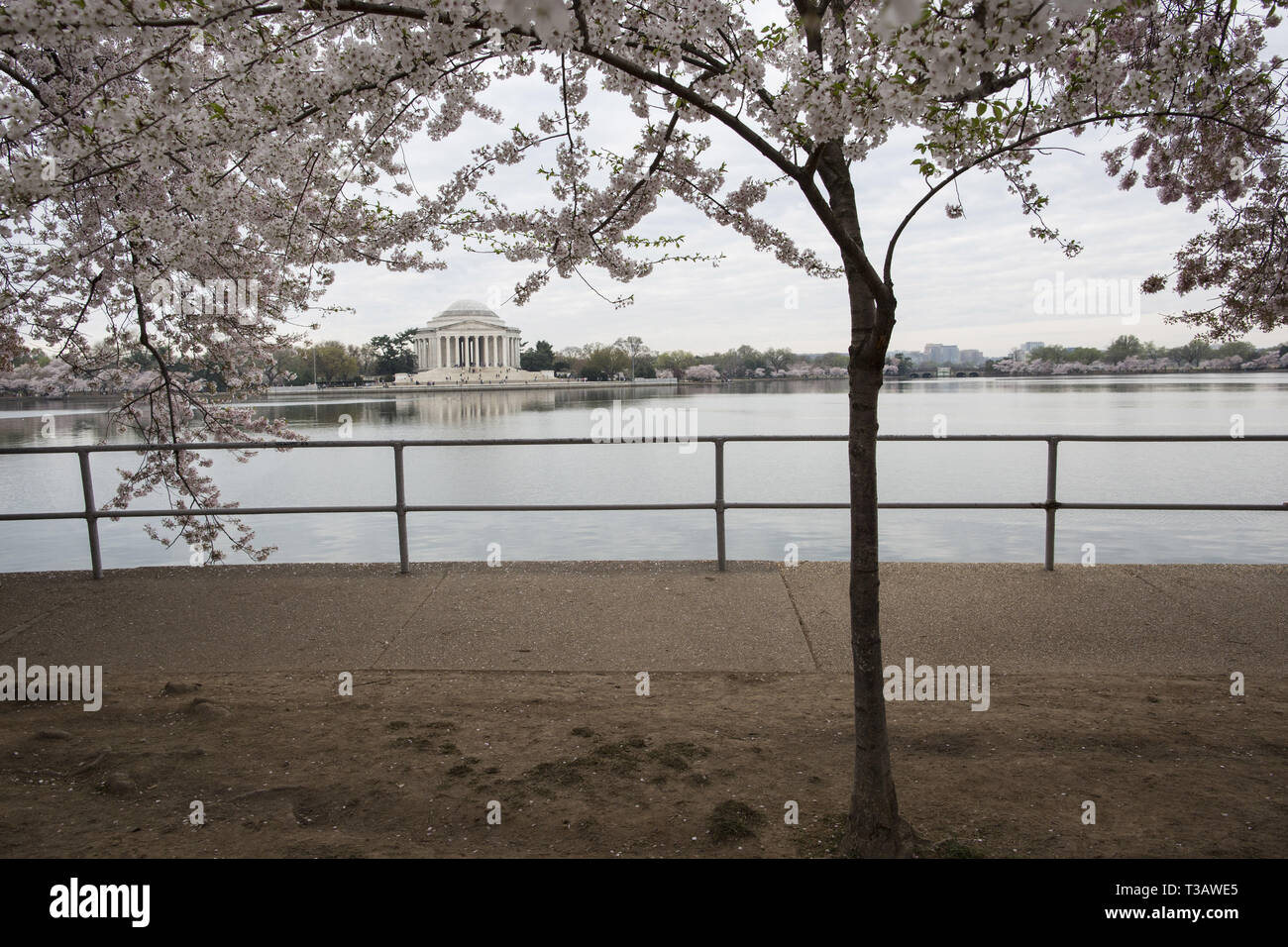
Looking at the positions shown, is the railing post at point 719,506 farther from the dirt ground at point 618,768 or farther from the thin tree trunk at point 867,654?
the thin tree trunk at point 867,654

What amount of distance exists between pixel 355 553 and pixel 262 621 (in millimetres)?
8634

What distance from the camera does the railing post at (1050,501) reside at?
6.08m

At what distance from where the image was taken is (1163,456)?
26672 millimetres

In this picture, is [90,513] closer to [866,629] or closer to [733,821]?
[733,821]

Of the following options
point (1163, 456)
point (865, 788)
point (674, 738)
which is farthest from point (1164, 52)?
point (1163, 456)

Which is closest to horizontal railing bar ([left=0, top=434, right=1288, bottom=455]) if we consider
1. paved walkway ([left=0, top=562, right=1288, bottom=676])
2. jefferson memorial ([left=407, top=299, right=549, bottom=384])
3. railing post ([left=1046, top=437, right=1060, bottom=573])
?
railing post ([left=1046, top=437, right=1060, bottom=573])

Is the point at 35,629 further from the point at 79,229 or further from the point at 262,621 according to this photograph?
the point at 79,229

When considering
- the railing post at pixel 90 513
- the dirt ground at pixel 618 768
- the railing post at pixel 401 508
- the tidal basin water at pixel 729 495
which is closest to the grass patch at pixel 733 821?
the dirt ground at pixel 618 768

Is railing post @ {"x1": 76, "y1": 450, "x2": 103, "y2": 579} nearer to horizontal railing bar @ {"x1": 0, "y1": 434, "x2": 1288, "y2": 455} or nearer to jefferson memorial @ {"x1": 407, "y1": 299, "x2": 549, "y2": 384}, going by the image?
horizontal railing bar @ {"x1": 0, "y1": 434, "x2": 1288, "y2": 455}

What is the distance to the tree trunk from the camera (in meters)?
2.80

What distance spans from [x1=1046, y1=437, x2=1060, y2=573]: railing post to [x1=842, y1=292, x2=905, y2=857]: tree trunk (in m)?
3.78

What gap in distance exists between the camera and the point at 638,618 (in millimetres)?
5535

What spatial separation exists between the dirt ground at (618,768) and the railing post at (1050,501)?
188 centimetres
